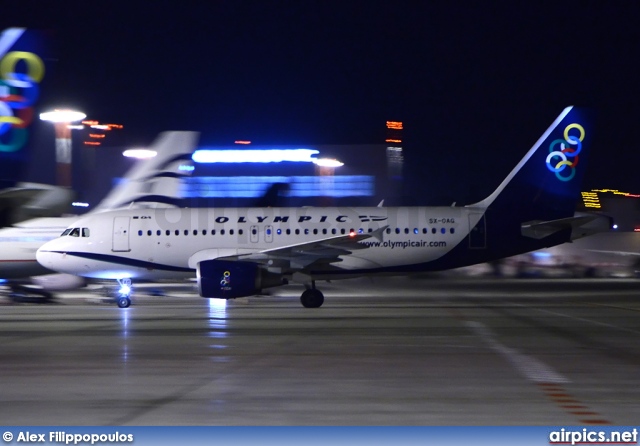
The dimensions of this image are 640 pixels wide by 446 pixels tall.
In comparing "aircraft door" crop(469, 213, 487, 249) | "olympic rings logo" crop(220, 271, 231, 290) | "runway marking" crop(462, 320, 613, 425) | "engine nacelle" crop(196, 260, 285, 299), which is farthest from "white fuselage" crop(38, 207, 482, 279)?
"runway marking" crop(462, 320, 613, 425)

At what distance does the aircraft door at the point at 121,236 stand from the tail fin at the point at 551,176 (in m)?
11.1

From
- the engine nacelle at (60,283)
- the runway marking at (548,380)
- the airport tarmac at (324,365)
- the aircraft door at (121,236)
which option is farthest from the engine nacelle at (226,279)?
the engine nacelle at (60,283)

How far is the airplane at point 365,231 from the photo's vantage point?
25.3 metres

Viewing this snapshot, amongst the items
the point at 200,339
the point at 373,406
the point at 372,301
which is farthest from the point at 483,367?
the point at 372,301

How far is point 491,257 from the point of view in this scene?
83.5 ft

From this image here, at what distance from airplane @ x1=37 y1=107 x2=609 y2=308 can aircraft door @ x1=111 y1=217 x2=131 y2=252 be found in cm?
3

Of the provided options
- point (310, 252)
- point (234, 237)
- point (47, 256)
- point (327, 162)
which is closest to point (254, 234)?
point (234, 237)

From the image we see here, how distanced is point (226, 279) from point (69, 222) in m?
11.3

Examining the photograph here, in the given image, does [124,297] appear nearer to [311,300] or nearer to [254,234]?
[254,234]

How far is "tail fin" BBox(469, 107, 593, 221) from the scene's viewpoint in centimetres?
2562

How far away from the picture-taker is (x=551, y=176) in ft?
85.7

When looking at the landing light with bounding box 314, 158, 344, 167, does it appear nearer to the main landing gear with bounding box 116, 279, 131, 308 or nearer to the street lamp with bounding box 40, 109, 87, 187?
the street lamp with bounding box 40, 109, 87, 187

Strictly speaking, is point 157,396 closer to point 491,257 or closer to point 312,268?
point 312,268

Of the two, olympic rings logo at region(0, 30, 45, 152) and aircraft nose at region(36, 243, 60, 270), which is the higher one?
olympic rings logo at region(0, 30, 45, 152)
